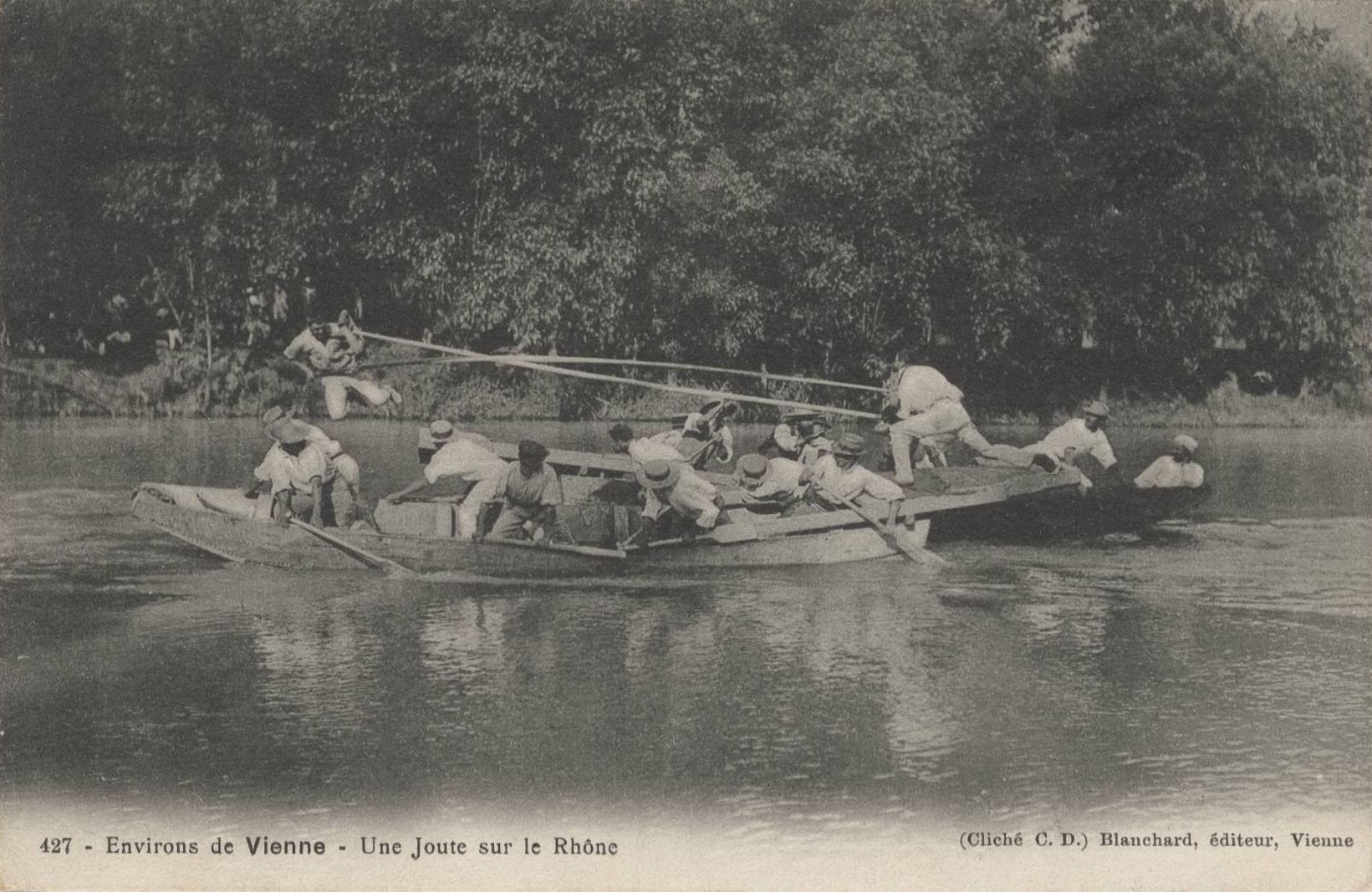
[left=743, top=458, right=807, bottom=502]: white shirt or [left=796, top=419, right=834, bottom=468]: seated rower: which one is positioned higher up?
[left=796, top=419, right=834, bottom=468]: seated rower

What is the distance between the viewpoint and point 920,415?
48.8 feet

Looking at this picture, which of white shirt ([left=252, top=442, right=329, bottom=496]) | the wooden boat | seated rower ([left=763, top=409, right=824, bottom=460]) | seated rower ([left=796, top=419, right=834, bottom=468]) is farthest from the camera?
seated rower ([left=763, top=409, right=824, bottom=460])

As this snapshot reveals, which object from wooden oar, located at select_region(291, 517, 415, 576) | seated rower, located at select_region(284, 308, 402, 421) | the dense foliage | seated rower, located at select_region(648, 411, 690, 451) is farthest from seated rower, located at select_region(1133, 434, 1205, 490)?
the dense foliage

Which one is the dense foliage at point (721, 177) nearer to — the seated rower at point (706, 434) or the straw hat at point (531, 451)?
the seated rower at point (706, 434)

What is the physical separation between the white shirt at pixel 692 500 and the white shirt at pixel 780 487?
2.70 ft

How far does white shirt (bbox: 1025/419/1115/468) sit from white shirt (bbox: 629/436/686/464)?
424cm

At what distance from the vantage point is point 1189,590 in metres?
12.7

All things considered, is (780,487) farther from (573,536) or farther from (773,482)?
(573,536)

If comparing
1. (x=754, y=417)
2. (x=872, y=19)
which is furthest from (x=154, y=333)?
(x=872, y=19)

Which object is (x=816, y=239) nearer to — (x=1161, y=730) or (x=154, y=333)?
(x=154, y=333)

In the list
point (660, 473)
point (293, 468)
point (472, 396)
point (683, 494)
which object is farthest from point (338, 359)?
point (472, 396)

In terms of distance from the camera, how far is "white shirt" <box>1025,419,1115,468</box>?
14961 millimetres

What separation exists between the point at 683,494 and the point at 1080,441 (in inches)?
196

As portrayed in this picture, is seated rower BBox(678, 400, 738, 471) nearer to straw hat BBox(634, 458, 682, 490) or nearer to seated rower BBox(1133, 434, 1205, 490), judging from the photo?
straw hat BBox(634, 458, 682, 490)
